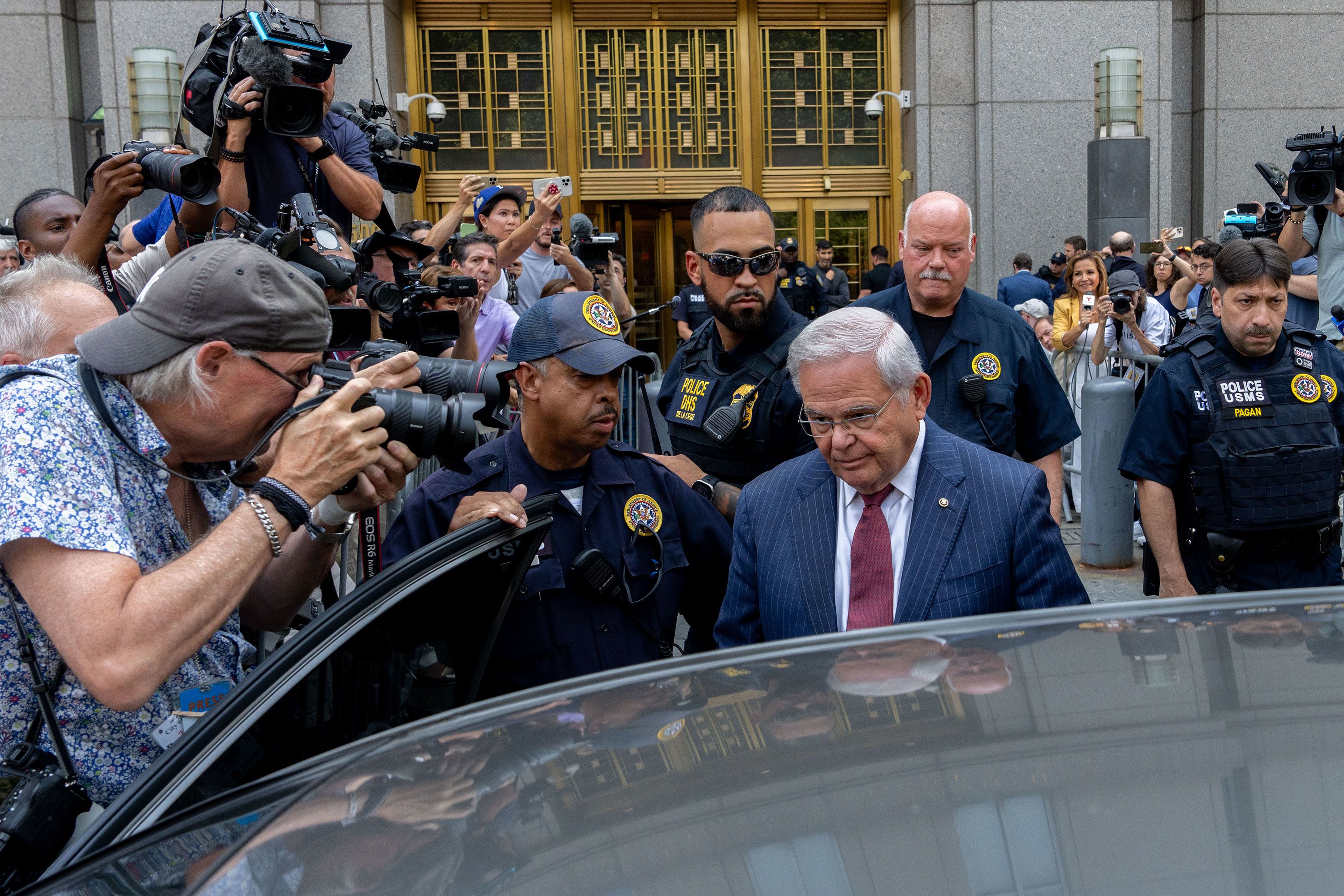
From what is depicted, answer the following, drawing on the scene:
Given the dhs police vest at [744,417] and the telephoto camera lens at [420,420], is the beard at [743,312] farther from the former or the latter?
the telephoto camera lens at [420,420]

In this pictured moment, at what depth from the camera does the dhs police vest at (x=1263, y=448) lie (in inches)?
155

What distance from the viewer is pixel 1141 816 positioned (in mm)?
1142

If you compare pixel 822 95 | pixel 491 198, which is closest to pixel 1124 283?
pixel 491 198

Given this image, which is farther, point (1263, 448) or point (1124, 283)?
point (1124, 283)

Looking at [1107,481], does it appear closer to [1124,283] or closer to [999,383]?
[1124,283]

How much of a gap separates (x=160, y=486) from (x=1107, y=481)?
5841 millimetres

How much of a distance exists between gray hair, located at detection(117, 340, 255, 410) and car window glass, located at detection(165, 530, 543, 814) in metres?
0.58

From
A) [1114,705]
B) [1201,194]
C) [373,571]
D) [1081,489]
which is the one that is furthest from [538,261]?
[1201,194]

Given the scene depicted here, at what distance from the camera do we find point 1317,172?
5.75 metres

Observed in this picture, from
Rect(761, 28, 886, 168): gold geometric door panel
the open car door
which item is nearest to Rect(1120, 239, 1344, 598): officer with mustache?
the open car door

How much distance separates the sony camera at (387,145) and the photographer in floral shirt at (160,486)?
2459mm

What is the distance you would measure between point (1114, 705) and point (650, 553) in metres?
1.73

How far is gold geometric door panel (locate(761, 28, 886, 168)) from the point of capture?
1546 centimetres

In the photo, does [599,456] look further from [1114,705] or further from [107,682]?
[1114,705]
